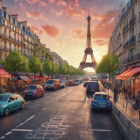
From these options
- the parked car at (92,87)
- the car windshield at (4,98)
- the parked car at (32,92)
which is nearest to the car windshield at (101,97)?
the car windshield at (4,98)

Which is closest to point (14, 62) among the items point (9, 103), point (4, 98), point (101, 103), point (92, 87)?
point (92, 87)

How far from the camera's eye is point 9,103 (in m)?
11.6

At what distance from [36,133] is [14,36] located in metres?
37.3

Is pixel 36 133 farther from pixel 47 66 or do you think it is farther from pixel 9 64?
pixel 47 66

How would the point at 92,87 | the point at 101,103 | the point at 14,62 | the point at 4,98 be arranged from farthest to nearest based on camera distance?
the point at 14,62 → the point at 92,87 → the point at 101,103 → the point at 4,98

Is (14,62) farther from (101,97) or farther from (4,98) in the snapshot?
(101,97)

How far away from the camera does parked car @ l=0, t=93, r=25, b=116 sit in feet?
35.8

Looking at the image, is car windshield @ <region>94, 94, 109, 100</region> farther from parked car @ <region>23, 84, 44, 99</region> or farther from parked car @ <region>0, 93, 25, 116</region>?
parked car @ <region>23, 84, 44, 99</region>

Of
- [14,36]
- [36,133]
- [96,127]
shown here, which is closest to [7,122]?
[36,133]

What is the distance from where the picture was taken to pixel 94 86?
25.4 m

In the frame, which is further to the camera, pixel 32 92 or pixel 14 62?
pixel 14 62

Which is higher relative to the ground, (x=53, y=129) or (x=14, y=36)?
(x=14, y=36)

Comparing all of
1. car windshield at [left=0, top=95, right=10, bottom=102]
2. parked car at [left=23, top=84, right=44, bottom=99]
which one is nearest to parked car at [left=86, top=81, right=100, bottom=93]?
parked car at [left=23, top=84, right=44, bottom=99]

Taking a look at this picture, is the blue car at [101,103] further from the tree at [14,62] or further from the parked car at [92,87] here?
the tree at [14,62]
